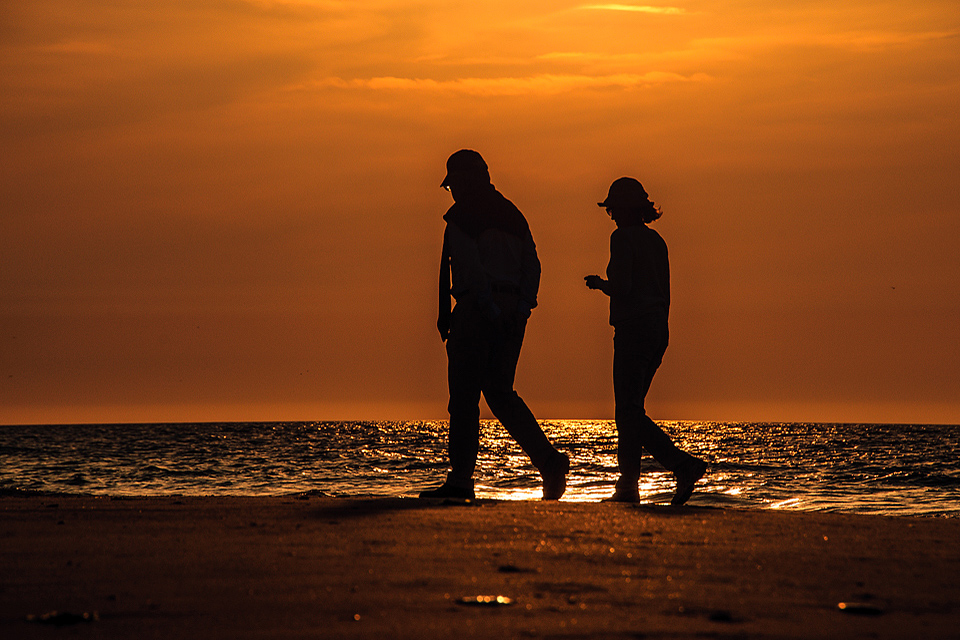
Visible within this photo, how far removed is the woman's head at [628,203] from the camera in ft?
27.2

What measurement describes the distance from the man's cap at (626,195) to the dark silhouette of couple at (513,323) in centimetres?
1

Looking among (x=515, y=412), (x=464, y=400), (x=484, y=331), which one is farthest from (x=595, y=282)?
(x=464, y=400)

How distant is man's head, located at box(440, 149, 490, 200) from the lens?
791 centimetres

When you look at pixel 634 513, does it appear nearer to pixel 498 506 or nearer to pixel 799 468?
pixel 498 506

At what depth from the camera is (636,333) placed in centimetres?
798

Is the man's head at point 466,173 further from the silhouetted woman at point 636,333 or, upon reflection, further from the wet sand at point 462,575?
the wet sand at point 462,575

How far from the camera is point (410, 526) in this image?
15.9ft

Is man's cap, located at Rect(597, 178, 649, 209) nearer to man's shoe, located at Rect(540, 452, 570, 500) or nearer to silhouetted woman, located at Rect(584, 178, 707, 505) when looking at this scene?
silhouetted woman, located at Rect(584, 178, 707, 505)

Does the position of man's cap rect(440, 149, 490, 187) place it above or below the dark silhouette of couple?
above

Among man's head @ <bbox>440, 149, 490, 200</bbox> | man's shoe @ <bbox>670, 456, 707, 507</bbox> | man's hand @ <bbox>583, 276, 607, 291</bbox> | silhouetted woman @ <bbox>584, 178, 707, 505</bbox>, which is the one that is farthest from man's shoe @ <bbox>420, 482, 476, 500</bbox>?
man's head @ <bbox>440, 149, 490, 200</bbox>

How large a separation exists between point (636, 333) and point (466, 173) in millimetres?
1843

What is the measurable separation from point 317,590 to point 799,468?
17.7m

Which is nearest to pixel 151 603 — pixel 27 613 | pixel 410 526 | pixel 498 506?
pixel 27 613

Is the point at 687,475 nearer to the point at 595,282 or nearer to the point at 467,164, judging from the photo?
the point at 595,282
